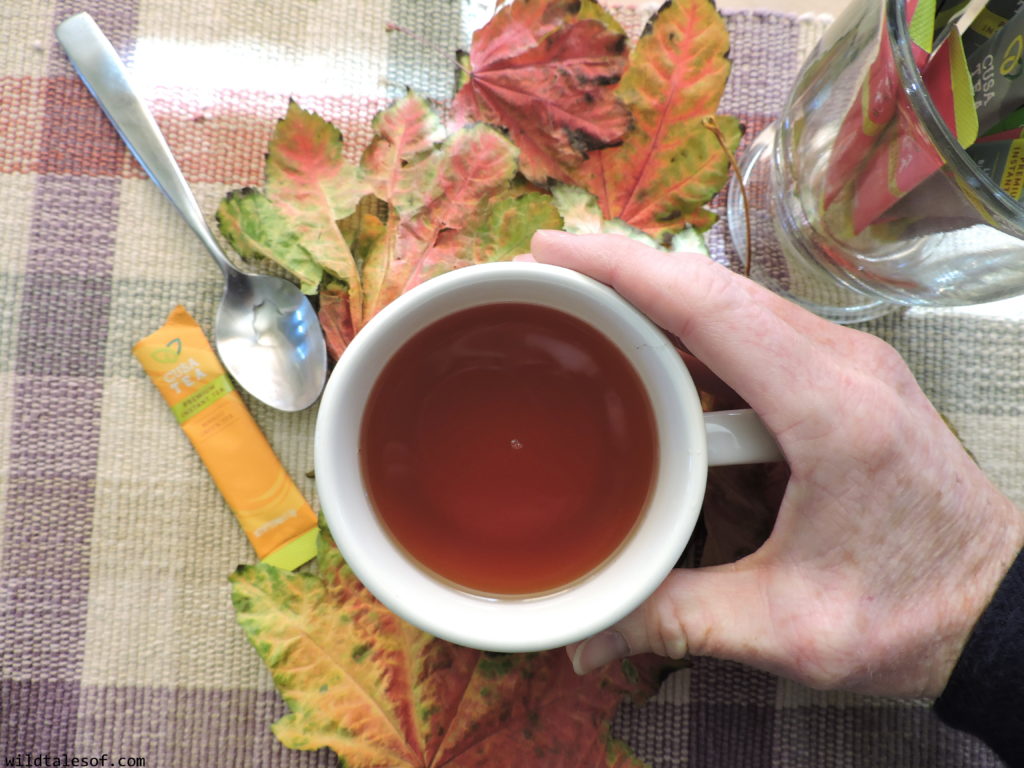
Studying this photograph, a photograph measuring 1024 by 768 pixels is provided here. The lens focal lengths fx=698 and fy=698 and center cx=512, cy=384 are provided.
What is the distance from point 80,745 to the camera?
1.99 ft

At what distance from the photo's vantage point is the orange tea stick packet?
1.99ft

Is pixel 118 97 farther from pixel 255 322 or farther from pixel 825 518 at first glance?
pixel 825 518

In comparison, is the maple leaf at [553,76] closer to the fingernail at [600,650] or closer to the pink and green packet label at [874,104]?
the pink and green packet label at [874,104]

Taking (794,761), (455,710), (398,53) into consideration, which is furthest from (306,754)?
(398,53)

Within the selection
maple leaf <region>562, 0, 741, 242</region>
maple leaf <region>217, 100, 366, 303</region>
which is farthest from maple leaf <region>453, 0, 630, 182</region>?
maple leaf <region>217, 100, 366, 303</region>

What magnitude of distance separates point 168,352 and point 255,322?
84 millimetres

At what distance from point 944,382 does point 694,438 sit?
0.34 m

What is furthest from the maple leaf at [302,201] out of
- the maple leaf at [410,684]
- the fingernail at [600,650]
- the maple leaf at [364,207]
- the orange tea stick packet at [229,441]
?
the fingernail at [600,650]

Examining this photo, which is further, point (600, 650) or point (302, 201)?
point (302, 201)

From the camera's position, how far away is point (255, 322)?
62 centimetres

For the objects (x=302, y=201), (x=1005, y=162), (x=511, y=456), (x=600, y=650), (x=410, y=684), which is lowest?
(x=410, y=684)

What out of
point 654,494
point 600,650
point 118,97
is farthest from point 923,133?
point 118,97

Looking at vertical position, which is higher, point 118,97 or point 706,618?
point 118,97

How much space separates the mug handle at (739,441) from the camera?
1.50ft
